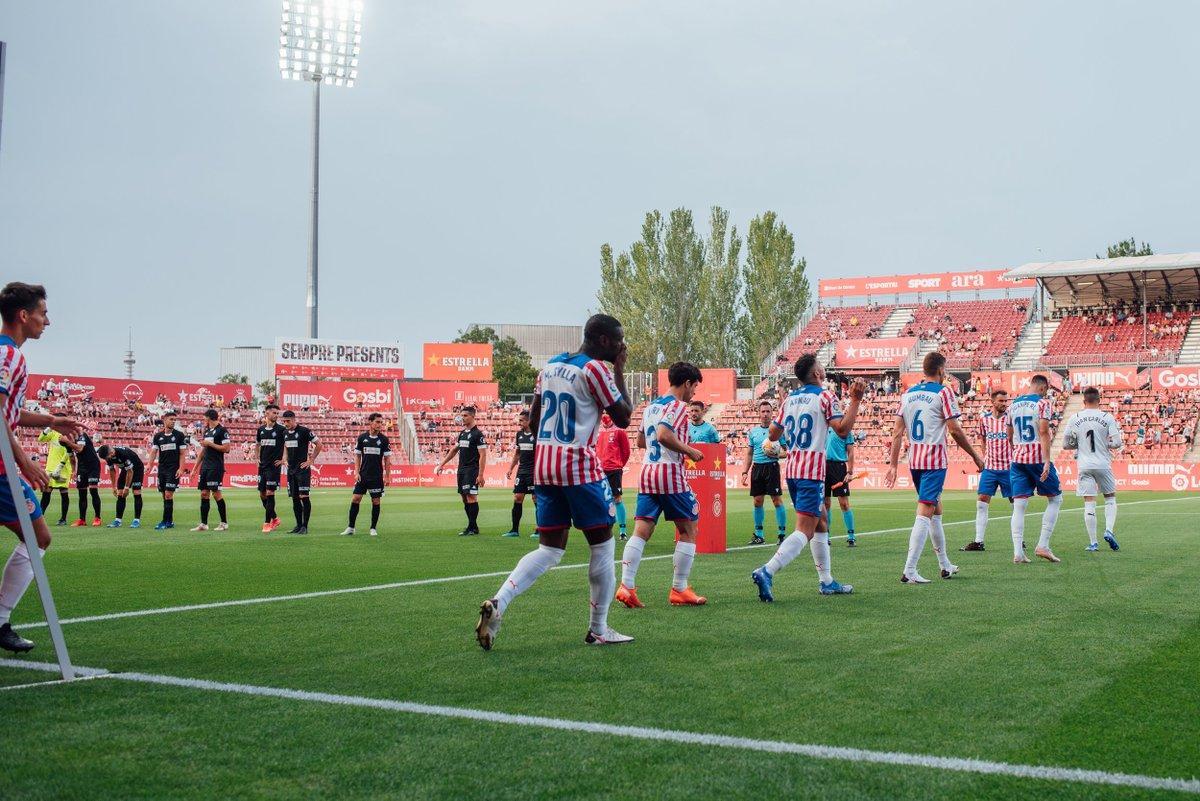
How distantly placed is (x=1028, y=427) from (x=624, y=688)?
357 inches

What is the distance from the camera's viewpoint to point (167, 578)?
34.9 ft

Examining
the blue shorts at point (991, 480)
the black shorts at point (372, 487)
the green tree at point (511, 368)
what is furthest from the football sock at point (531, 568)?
the green tree at point (511, 368)

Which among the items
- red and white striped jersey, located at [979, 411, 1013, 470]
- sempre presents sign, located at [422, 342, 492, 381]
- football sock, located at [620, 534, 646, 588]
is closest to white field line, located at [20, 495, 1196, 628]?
football sock, located at [620, 534, 646, 588]

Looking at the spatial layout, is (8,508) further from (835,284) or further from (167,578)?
(835,284)

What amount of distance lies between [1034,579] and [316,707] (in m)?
7.66

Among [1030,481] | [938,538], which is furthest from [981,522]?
[938,538]

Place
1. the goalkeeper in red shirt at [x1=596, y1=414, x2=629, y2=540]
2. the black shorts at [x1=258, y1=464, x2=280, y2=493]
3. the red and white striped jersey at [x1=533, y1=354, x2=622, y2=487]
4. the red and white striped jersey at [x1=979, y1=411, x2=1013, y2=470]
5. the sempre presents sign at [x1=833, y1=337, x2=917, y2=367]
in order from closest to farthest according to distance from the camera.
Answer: the red and white striped jersey at [x1=533, y1=354, x2=622, y2=487]
the goalkeeper in red shirt at [x1=596, y1=414, x2=629, y2=540]
the red and white striped jersey at [x1=979, y1=411, x2=1013, y2=470]
the black shorts at [x1=258, y1=464, x2=280, y2=493]
the sempre presents sign at [x1=833, y1=337, x2=917, y2=367]

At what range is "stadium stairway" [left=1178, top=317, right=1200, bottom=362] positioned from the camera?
44.8 metres

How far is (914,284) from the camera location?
6366cm

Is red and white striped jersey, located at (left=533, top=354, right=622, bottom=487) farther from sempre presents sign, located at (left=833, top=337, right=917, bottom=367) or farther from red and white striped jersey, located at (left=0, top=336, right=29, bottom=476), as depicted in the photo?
sempre presents sign, located at (left=833, top=337, right=917, bottom=367)

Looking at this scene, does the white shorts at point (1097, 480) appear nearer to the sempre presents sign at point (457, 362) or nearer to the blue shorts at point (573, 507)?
the blue shorts at point (573, 507)

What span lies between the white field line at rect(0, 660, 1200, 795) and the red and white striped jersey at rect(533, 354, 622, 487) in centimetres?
194

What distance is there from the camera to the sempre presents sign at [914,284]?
2434 inches

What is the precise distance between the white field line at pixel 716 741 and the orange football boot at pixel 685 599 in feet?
12.8
